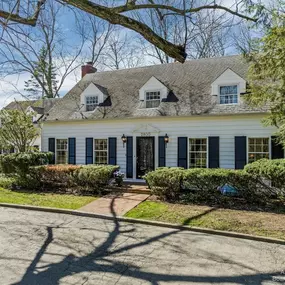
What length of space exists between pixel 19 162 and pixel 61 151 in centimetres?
318

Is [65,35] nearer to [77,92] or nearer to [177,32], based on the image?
[177,32]

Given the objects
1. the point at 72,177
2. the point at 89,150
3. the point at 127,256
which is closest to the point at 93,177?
the point at 72,177

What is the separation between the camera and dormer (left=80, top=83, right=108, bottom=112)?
14422 millimetres

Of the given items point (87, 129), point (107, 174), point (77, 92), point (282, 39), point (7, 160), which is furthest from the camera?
point (77, 92)

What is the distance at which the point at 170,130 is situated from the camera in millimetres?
12242

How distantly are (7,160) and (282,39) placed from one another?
1091cm

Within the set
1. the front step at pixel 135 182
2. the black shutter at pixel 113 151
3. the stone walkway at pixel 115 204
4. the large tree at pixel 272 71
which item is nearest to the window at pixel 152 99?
the black shutter at pixel 113 151

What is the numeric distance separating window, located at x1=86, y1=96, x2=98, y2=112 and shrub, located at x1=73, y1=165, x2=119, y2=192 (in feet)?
15.3

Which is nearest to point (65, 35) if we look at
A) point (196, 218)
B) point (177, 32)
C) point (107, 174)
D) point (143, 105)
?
point (107, 174)

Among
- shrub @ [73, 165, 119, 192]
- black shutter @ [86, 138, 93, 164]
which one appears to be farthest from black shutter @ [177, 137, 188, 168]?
black shutter @ [86, 138, 93, 164]

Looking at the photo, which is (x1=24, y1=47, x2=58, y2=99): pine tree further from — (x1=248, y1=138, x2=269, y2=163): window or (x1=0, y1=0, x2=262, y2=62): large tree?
(x1=0, y1=0, x2=262, y2=62): large tree

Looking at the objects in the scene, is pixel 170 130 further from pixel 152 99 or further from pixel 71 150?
pixel 71 150

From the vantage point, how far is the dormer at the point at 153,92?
1312 centimetres

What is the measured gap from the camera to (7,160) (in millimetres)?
11664
